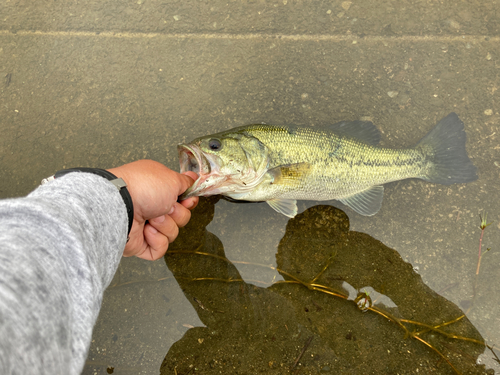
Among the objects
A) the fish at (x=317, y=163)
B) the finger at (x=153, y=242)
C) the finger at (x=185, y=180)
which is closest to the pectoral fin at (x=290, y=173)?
the fish at (x=317, y=163)

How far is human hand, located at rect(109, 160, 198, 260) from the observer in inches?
85.5

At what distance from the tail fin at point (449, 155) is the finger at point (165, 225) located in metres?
2.37

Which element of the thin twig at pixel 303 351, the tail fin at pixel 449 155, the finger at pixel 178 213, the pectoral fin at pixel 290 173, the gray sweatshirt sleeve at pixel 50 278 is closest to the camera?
the gray sweatshirt sleeve at pixel 50 278

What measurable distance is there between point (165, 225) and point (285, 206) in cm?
109

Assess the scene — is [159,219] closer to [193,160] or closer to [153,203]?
[153,203]

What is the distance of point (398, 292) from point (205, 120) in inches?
100

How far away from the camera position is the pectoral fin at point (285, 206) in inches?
109

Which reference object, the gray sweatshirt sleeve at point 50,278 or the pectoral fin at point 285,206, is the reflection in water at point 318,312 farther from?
the gray sweatshirt sleeve at point 50,278

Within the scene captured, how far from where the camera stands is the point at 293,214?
2.78 metres

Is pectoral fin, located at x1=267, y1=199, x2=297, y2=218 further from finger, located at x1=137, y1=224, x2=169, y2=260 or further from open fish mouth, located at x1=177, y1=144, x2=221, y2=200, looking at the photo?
finger, located at x1=137, y1=224, x2=169, y2=260

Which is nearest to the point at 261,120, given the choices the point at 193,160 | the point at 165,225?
the point at 193,160

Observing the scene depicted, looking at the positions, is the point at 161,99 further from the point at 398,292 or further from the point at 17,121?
the point at 398,292

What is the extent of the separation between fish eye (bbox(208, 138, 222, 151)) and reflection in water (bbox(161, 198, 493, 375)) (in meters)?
0.69

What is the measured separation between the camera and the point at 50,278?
113 cm
